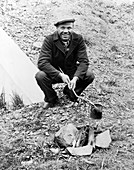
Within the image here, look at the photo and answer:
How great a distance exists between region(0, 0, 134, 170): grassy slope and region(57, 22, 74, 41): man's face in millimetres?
1039

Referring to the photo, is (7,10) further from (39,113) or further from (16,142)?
(16,142)

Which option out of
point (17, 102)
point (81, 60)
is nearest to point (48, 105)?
point (17, 102)

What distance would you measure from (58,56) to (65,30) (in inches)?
15.6

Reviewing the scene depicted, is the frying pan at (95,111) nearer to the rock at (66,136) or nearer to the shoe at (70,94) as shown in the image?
the rock at (66,136)

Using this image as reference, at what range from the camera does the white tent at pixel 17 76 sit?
521 cm

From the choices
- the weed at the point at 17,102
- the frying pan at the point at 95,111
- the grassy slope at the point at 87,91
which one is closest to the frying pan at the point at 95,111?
the frying pan at the point at 95,111

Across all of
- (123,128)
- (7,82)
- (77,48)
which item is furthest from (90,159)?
(7,82)

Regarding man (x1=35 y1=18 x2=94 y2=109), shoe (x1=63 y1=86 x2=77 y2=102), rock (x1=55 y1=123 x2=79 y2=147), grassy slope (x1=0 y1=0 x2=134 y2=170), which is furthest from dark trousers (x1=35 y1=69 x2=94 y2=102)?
rock (x1=55 y1=123 x2=79 y2=147)

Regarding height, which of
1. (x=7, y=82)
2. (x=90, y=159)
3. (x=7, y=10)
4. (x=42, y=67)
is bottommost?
(x=90, y=159)

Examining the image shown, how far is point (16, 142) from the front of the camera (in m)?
3.97

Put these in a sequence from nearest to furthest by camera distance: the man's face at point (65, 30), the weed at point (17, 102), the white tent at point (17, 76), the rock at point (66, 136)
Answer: the rock at point (66, 136)
the man's face at point (65, 30)
the weed at point (17, 102)
the white tent at point (17, 76)

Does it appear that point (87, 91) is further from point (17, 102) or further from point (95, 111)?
point (95, 111)

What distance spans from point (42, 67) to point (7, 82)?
1.08 metres

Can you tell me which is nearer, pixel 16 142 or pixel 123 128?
pixel 16 142
